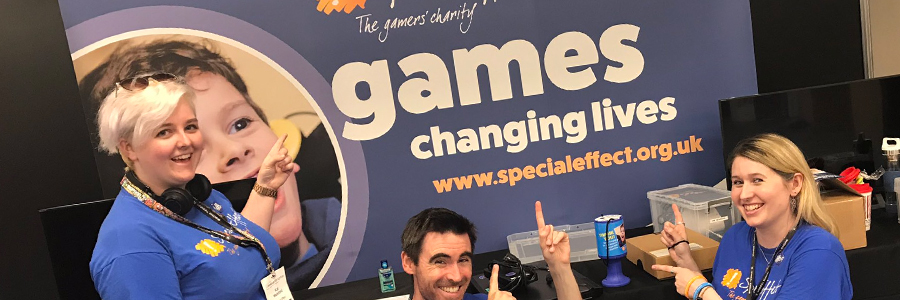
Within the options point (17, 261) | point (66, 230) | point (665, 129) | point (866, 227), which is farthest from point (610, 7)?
point (17, 261)

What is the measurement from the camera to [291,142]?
3.20 m

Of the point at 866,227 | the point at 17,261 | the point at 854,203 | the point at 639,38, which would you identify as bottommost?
the point at 866,227

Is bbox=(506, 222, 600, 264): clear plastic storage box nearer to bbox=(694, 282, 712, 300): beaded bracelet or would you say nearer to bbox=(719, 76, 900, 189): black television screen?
bbox=(719, 76, 900, 189): black television screen

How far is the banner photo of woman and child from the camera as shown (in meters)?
3.10

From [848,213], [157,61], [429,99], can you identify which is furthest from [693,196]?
[157,61]

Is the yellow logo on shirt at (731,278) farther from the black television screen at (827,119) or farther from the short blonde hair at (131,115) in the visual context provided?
the short blonde hair at (131,115)

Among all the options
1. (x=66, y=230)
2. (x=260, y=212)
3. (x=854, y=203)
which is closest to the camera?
(x=66, y=230)

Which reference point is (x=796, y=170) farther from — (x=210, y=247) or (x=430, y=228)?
(x=210, y=247)

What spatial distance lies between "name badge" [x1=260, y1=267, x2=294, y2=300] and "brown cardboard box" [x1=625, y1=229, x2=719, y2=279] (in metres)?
1.60

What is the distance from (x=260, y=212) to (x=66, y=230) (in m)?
0.70

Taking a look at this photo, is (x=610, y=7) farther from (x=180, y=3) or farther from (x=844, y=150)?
(x=180, y=3)

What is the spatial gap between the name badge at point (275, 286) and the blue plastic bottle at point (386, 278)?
829mm

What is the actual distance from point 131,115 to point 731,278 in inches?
84.2

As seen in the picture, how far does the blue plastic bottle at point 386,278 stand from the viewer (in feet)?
9.89
